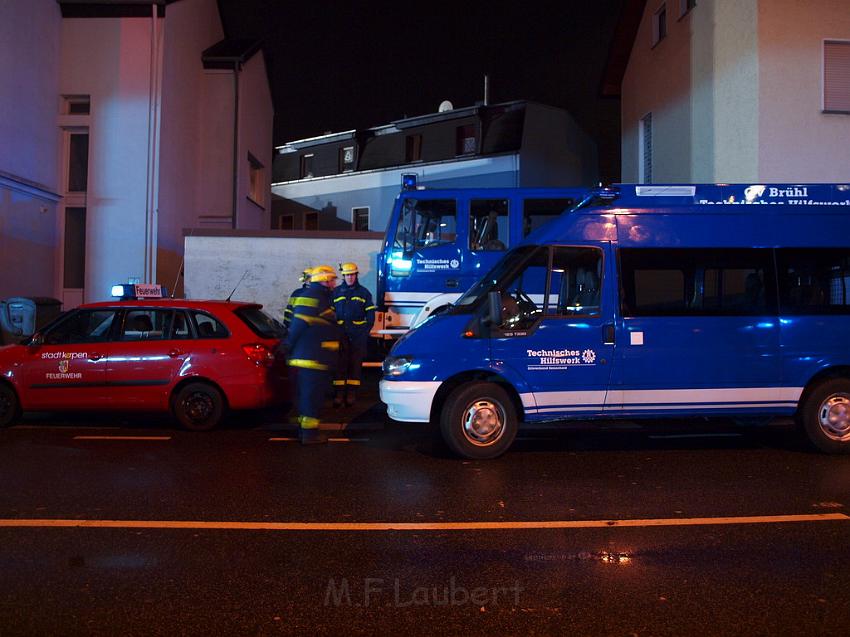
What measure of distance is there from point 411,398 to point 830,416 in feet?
13.7

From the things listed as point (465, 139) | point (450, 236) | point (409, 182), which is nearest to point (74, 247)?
point (409, 182)

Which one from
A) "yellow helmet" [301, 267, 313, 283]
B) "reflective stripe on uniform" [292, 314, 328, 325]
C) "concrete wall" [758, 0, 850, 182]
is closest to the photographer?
"reflective stripe on uniform" [292, 314, 328, 325]

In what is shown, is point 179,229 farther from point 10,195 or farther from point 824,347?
point 824,347

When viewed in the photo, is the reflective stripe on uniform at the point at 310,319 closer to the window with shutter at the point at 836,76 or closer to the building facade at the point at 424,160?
the window with shutter at the point at 836,76

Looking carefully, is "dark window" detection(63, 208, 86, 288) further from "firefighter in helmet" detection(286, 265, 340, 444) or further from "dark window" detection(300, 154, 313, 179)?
"dark window" detection(300, 154, 313, 179)

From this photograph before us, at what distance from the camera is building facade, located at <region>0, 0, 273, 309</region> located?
14508 millimetres

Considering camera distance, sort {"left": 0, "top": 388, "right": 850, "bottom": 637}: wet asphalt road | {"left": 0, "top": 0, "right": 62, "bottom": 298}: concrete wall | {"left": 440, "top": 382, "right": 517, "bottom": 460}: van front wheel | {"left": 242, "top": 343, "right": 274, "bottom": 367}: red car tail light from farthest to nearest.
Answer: {"left": 0, "top": 0, "right": 62, "bottom": 298}: concrete wall → {"left": 242, "top": 343, "right": 274, "bottom": 367}: red car tail light → {"left": 440, "top": 382, "right": 517, "bottom": 460}: van front wheel → {"left": 0, "top": 388, "right": 850, "bottom": 637}: wet asphalt road

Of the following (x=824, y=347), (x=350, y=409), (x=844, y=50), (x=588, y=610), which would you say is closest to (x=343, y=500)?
(x=588, y=610)

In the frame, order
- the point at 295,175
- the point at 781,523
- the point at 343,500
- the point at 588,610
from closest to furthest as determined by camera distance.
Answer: the point at 588,610 < the point at 781,523 < the point at 343,500 < the point at 295,175

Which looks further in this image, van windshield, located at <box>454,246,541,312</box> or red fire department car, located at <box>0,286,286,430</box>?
red fire department car, located at <box>0,286,286,430</box>

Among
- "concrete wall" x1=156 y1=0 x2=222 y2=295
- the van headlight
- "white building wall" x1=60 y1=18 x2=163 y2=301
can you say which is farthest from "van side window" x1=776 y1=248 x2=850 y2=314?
"white building wall" x1=60 y1=18 x2=163 y2=301

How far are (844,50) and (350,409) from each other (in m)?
11.3

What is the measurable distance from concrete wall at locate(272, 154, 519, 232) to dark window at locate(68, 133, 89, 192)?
39.2ft

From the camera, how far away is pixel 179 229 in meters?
17.3
